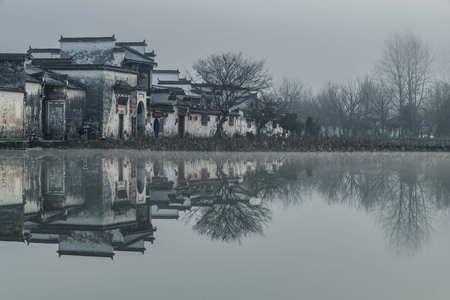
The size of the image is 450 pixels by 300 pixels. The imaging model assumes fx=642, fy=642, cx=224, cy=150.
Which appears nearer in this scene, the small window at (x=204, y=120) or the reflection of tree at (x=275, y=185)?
the reflection of tree at (x=275, y=185)

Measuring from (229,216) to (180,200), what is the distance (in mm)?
2205

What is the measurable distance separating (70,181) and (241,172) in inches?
236

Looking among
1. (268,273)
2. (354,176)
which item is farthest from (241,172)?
(268,273)

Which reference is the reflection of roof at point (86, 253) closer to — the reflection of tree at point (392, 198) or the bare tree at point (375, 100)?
the reflection of tree at point (392, 198)

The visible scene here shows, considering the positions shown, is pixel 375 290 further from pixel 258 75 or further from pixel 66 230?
pixel 258 75

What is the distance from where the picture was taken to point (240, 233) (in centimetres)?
819

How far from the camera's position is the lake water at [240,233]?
5.32m

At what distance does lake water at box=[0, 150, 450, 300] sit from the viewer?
5.32m

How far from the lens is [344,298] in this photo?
5.02 meters

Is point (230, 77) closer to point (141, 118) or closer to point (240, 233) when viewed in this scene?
point (141, 118)

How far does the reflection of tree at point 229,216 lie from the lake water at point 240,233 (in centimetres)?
2

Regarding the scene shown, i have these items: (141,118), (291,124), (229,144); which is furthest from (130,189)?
(291,124)

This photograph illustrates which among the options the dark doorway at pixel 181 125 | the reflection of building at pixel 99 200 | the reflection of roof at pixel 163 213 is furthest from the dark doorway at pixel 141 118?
the reflection of roof at pixel 163 213

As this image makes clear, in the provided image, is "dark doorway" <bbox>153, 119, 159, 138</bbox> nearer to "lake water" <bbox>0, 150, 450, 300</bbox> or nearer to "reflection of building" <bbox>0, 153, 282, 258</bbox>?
"reflection of building" <bbox>0, 153, 282, 258</bbox>
